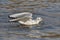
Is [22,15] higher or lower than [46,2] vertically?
lower

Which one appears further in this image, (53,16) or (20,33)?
(53,16)

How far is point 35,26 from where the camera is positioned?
8.80m

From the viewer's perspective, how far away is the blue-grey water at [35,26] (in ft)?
25.8

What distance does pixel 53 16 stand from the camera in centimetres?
1025

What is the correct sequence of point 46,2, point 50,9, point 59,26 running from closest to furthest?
point 59,26, point 50,9, point 46,2

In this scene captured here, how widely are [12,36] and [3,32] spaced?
0.49 meters

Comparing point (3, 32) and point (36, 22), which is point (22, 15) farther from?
point (3, 32)

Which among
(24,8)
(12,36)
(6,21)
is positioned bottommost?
(12,36)

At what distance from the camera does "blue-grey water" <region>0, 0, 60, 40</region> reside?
7859 millimetres

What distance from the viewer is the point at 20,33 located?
812 cm

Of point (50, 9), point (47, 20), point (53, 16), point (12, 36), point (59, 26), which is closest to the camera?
point (12, 36)

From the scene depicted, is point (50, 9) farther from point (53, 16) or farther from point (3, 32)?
point (3, 32)

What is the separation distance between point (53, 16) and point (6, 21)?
1685 millimetres

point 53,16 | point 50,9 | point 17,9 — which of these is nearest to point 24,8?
point 17,9
